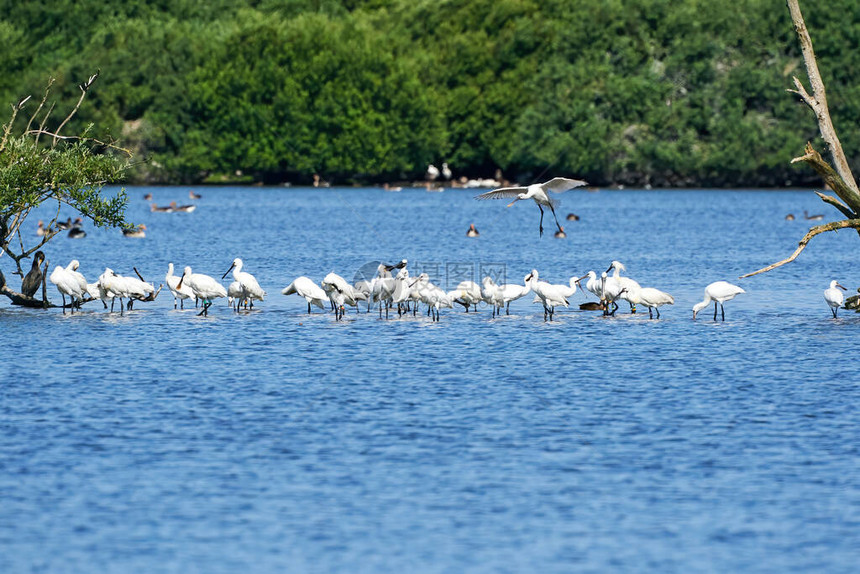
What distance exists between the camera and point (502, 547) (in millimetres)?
12562

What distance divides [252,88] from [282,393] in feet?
315

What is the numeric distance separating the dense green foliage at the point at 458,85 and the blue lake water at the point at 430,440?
71.5 meters

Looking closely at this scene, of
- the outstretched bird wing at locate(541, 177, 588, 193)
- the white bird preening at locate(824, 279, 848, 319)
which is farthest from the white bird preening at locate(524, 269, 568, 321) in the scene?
the white bird preening at locate(824, 279, 848, 319)

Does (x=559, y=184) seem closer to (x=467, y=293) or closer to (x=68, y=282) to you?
(x=467, y=293)

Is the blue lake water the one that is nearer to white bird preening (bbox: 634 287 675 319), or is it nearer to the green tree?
white bird preening (bbox: 634 287 675 319)

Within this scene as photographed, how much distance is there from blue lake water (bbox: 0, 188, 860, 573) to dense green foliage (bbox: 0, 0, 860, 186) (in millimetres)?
71487

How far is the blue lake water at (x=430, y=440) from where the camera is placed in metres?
12.6

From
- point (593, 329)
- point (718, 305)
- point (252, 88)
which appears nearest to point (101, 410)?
point (593, 329)

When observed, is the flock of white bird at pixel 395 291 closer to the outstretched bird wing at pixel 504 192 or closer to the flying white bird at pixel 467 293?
the flying white bird at pixel 467 293

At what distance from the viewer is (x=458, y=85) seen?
383 ft

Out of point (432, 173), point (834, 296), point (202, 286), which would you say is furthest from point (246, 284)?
point (432, 173)

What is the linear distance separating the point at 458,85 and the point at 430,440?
334 ft

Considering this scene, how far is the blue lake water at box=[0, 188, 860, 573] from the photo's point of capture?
12.6 m

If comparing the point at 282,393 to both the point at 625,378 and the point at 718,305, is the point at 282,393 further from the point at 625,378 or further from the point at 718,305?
the point at 718,305
